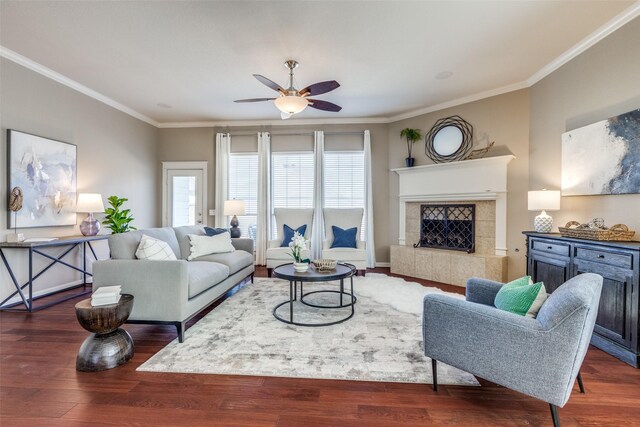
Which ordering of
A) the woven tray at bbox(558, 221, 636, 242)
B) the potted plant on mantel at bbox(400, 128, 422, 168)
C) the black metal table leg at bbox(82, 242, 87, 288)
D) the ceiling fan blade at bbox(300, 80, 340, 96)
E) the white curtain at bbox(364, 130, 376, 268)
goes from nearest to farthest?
1. the woven tray at bbox(558, 221, 636, 242)
2. the ceiling fan blade at bbox(300, 80, 340, 96)
3. the black metal table leg at bbox(82, 242, 87, 288)
4. the potted plant on mantel at bbox(400, 128, 422, 168)
5. the white curtain at bbox(364, 130, 376, 268)

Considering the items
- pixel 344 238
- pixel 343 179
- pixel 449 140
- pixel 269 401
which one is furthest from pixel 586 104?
pixel 269 401

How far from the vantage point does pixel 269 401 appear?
5.94ft

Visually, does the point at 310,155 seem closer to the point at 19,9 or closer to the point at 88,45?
the point at 88,45

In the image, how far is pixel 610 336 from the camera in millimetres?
2404

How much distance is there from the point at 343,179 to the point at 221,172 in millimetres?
2474

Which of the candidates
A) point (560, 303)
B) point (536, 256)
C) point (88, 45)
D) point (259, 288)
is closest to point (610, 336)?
point (536, 256)

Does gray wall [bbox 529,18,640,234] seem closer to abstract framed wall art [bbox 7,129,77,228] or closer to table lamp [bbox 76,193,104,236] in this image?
table lamp [bbox 76,193,104,236]

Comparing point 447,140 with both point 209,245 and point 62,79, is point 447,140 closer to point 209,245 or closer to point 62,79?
point 209,245

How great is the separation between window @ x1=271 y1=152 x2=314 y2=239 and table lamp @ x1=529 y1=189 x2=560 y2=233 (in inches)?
145

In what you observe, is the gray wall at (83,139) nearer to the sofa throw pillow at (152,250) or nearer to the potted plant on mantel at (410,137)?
the sofa throw pillow at (152,250)

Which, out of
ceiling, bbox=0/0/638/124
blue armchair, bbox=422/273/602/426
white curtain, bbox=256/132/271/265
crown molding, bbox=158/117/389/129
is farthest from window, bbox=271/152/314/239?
blue armchair, bbox=422/273/602/426

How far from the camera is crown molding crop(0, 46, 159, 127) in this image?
340 centimetres

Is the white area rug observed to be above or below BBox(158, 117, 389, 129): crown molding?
below

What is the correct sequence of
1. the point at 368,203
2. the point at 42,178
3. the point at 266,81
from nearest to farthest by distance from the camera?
1. the point at 266,81
2. the point at 42,178
3. the point at 368,203
